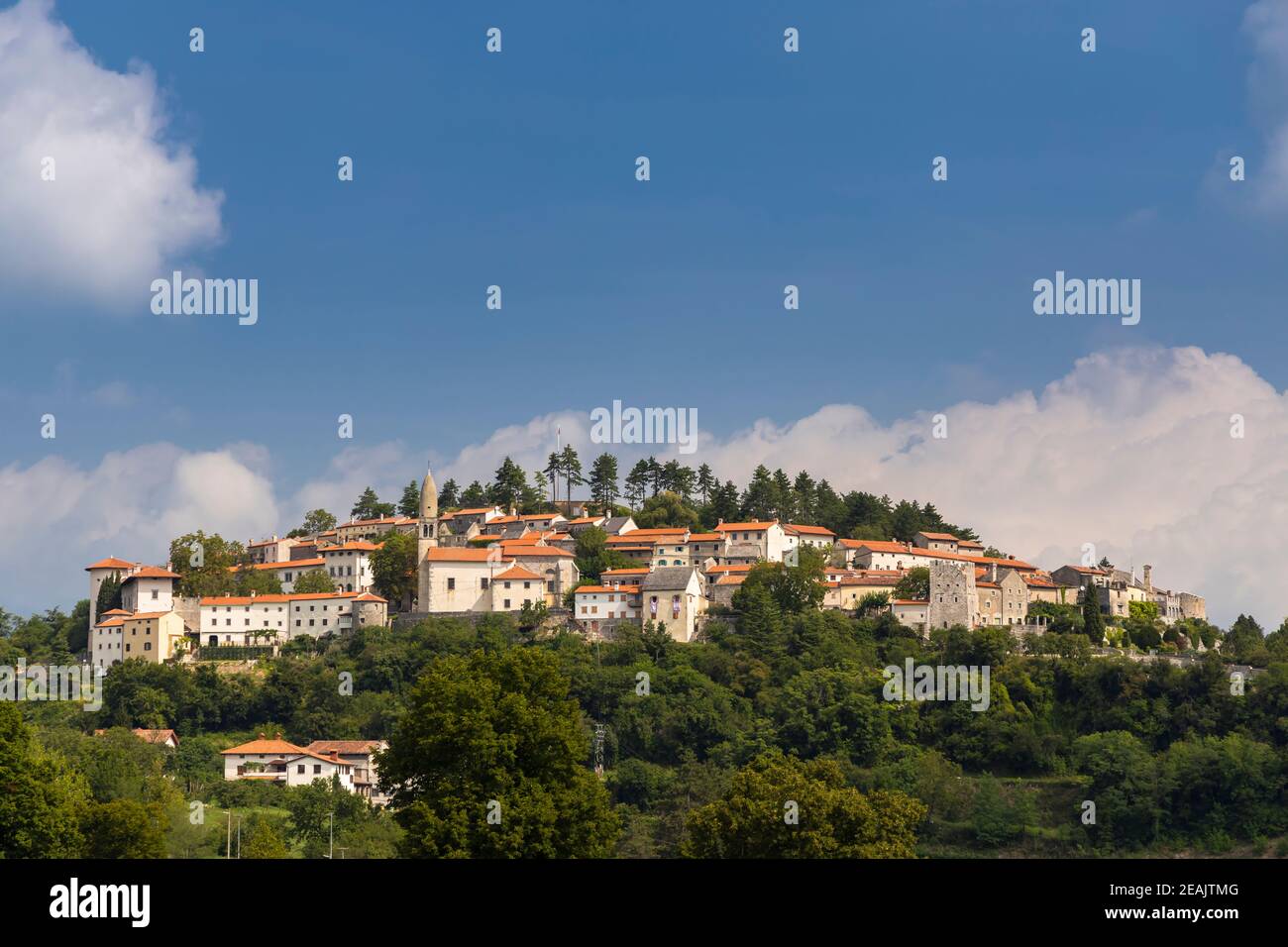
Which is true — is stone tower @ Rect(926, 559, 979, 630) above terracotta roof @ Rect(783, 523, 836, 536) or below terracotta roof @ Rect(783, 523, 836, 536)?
below

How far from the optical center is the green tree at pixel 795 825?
3528 centimetres

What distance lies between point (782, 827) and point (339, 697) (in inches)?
1980

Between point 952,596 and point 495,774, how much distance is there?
192 ft

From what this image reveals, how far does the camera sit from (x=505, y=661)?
34.0 metres

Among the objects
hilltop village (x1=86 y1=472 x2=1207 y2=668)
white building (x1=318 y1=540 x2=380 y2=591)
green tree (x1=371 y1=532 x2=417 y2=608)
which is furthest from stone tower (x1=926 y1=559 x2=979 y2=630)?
white building (x1=318 y1=540 x2=380 y2=591)

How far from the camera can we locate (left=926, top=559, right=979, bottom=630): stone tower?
8612 cm

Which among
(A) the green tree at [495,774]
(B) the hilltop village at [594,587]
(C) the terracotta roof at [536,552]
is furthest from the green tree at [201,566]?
(A) the green tree at [495,774]

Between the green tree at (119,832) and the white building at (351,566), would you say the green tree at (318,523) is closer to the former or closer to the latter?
the white building at (351,566)

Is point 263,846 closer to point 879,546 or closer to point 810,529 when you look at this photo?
point 879,546

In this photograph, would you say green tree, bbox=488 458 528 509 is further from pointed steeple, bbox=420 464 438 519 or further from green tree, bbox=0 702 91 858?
green tree, bbox=0 702 91 858

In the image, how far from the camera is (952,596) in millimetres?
86562

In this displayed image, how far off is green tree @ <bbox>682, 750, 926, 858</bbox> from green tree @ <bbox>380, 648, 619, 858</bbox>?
12.1ft

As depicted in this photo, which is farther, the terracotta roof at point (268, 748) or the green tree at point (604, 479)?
the green tree at point (604, 479)

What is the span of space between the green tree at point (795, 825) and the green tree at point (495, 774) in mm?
3676
